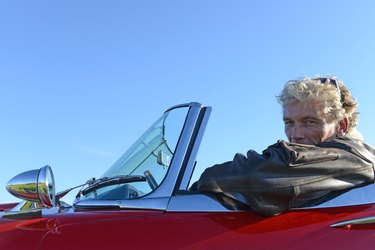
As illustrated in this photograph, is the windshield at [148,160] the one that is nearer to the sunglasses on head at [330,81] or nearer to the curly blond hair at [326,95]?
the curly blond hair at [326,95]

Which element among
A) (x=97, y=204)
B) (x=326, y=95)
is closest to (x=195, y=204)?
(x=97, y=204)

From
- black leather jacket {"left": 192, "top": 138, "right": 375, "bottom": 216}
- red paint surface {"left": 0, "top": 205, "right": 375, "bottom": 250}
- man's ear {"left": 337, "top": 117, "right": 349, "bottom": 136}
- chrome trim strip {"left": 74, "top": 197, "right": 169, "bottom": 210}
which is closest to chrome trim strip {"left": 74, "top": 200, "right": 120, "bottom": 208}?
chrome trim strip {"left": 74, "top": 197, "right": 169, "bottom": 210}

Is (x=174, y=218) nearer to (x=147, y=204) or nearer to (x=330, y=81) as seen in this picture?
(x=147, y=204)

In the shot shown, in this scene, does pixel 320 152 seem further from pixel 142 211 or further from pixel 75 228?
pixel 75 228

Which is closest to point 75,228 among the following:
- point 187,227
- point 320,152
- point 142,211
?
point 142,211

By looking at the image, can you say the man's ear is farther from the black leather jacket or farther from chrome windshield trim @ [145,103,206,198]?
chrome windshield trim @ [145,103,206,198]

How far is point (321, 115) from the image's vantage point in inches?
113

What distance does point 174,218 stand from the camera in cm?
204

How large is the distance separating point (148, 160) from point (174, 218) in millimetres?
621

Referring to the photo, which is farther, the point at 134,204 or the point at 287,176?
the point at 134,204

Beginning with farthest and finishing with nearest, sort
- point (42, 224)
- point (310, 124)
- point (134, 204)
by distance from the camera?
point (310, 124) → point (134, 204) → point (42, 224)

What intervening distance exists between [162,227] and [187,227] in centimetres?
11

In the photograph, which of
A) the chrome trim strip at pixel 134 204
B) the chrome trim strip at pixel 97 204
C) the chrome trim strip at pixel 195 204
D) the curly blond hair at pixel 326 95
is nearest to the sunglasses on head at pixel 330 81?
the curly blond hair at pixel 326 95

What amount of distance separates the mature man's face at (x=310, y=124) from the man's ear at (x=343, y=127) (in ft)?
0.36
